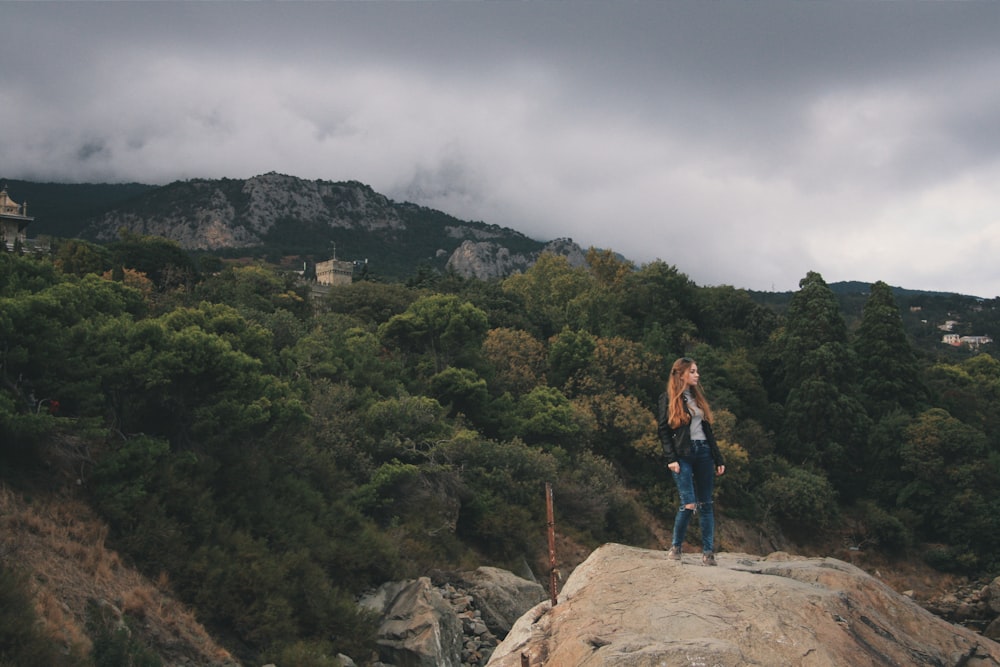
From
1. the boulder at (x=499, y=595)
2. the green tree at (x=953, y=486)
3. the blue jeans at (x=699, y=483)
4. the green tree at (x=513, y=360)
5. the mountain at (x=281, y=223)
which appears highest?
the mountain at (x=281, y=223)

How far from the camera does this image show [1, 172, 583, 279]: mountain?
126 m

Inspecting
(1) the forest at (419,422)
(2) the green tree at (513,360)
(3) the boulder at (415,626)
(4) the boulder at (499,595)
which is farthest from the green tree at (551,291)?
(3) the boulder at (415,626)

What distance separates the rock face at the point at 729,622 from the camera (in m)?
5.98

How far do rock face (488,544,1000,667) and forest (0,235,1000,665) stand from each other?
9.26m

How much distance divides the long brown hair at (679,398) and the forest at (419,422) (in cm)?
1027

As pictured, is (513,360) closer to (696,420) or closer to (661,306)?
(661,306)

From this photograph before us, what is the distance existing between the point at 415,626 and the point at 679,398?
1249cm

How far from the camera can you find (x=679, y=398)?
8305 millimetres

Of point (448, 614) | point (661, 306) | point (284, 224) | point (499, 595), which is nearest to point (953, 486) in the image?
point (661, 306)

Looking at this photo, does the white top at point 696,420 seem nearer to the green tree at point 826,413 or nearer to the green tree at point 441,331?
the green tree at point 441,331

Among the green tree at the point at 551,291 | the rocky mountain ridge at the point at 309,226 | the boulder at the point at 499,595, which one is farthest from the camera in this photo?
the rocky mountain ridge at the point at 309,226

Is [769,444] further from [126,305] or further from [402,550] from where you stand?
[126,305]

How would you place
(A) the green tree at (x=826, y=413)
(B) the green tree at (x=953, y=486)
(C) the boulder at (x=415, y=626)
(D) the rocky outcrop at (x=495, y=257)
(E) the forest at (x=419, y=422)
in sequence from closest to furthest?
(E) the forest at (x=419, y=422) → (C) the boulder at (x=415, y=626) → (B) the green tree at (x=953, y=486) → (A) the green tree at (x=826, y=413) → (D) the rocky outcrop at (x=495, y=257)

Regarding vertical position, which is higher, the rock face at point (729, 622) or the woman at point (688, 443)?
the woman at point (688, 443)
